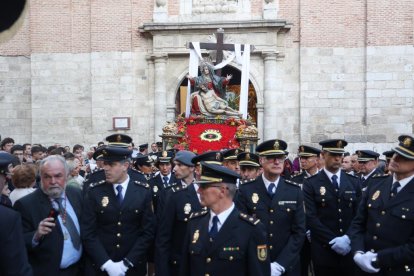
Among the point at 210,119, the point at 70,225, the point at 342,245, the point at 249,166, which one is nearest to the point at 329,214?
the point at 342,245

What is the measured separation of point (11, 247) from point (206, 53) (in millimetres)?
14806

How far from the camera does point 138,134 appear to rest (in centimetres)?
1875

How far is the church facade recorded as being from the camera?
17750mm

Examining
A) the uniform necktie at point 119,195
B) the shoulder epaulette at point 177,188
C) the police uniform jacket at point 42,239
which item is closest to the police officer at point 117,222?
the uniform necktie at point 119,195

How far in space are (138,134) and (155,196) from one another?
34.3ft

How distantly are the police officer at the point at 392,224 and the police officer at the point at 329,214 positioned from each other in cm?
101

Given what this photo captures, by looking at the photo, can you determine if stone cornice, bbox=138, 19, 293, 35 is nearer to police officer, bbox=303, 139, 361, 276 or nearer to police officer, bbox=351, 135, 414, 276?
police officer, bbox=303, 139, 361, 276

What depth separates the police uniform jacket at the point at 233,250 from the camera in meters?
4.05

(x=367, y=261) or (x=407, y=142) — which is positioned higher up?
(x=407, y=142)

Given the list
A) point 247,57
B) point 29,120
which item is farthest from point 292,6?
point 29,120

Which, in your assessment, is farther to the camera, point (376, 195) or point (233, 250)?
point (376, 195)

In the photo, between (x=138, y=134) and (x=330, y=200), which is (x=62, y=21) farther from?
(x=330, y=200)

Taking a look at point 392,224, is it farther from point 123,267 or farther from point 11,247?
point 11,247

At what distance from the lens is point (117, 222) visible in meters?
5.51
